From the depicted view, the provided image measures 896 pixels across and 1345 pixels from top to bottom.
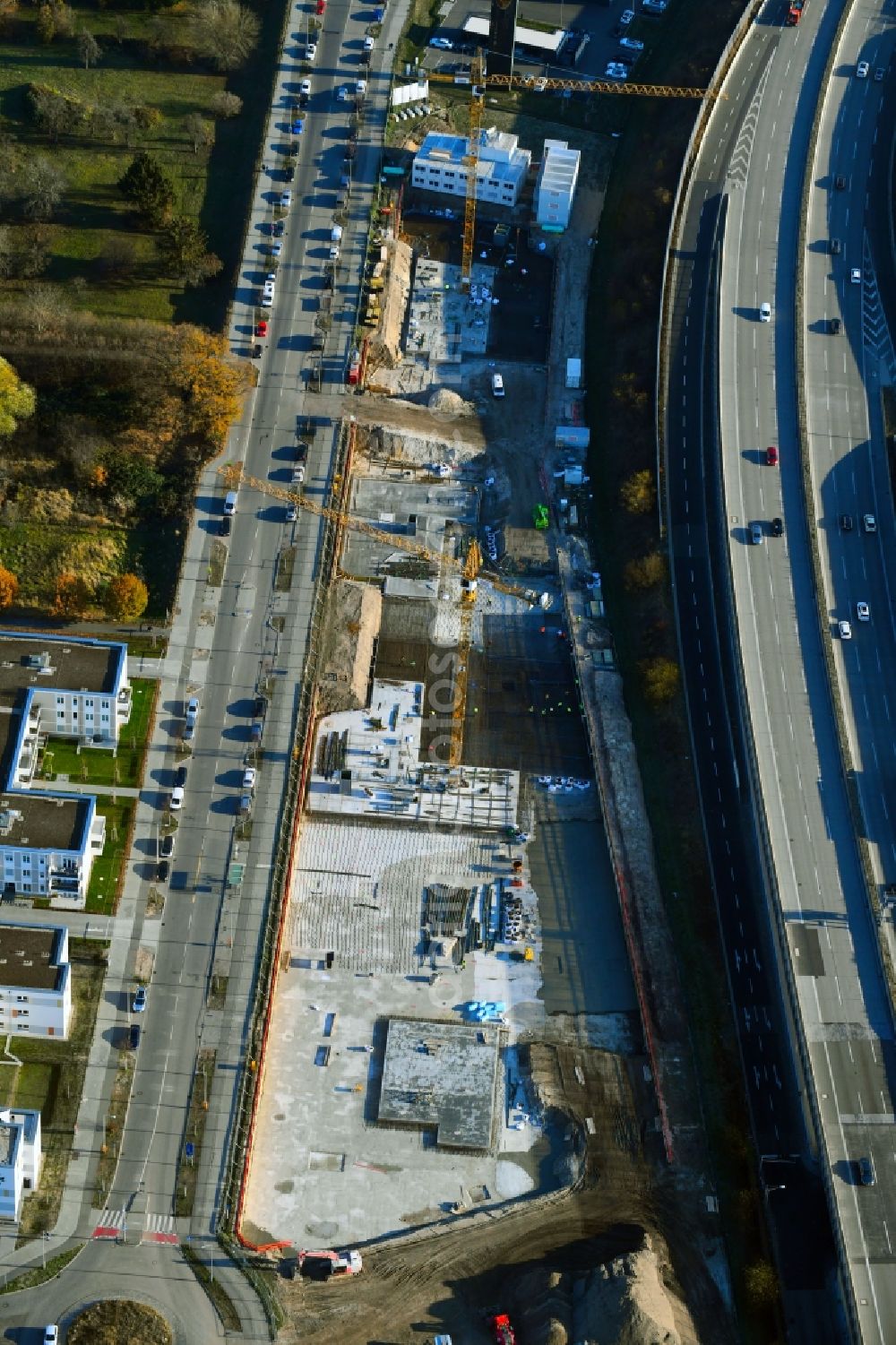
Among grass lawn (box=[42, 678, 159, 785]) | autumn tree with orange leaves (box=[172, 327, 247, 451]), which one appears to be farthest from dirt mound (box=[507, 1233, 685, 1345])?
autumn tree with orange leaves (box=[172, 327, 247, 451])

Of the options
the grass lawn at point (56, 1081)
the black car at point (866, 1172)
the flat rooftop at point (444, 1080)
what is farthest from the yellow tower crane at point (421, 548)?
the black car at point (866, 1172)

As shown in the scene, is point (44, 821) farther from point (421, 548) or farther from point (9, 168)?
point (9, 168)

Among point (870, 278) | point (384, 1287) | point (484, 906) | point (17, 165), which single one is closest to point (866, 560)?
point (870, 278)

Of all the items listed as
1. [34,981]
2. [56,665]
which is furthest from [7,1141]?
[56,665]

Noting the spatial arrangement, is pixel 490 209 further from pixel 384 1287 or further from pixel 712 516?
pixel 384 1287

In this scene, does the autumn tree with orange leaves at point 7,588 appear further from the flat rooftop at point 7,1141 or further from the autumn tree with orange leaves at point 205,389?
the flat rooftop at point 7,1141

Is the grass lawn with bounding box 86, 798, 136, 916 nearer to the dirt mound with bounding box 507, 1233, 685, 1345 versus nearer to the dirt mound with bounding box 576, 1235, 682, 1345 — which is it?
the dirt mound with bounding box 507, 1233, 685, 1345
